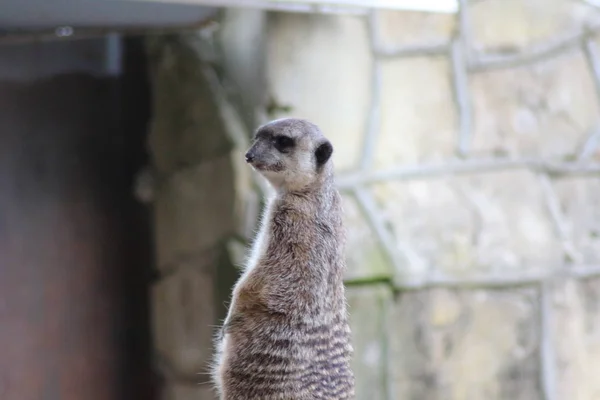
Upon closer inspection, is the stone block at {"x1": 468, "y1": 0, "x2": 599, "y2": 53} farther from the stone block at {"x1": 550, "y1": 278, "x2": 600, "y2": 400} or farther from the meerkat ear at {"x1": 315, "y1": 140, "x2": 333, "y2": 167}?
the meerkat ear at {"x1": 315, "y1": 140, "x2": 333, "y2": 167}

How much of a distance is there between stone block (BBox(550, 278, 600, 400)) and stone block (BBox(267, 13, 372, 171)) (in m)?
0.57

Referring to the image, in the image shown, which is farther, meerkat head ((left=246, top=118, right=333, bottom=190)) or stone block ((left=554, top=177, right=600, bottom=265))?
stone block ((left=554, top=177, right=600, bottom=265))

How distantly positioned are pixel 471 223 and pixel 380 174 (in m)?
0.24

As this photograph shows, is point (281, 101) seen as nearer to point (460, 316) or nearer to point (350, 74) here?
point (350, 74)

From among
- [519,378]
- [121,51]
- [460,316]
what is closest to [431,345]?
[460,316]

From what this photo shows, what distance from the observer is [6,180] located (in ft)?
6.16

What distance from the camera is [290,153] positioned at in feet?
3.40

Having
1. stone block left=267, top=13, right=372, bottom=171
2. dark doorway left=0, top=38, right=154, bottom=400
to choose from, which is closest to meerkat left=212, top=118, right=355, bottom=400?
stone block left=267, top=13, right=372, bottom=171

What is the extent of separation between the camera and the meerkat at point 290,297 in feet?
3.27

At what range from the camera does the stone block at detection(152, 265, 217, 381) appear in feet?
6.50

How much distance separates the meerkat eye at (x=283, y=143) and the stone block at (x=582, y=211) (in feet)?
3.50

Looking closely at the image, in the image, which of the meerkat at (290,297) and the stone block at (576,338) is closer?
the meerkat at (290,297)

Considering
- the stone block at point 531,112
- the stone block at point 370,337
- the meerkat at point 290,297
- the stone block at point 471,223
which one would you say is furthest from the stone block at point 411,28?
the meerkat at point 290,297

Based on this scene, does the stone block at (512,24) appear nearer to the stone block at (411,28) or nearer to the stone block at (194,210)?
the stone block at (411,28)
